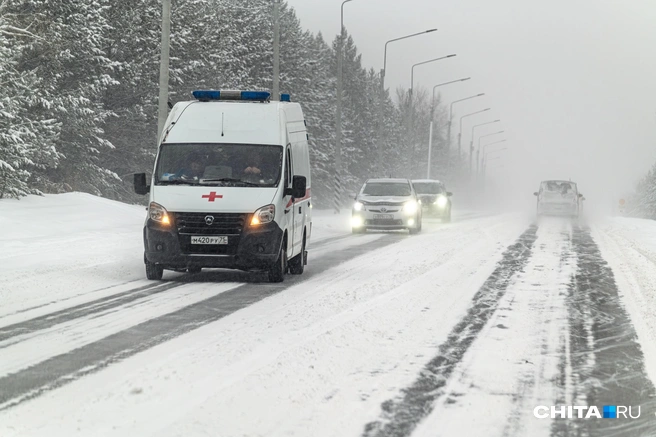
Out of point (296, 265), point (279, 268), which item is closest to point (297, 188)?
point (279, 268)

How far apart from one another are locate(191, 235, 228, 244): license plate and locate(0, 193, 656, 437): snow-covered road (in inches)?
23.3

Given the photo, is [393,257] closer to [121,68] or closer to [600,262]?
[600,262]

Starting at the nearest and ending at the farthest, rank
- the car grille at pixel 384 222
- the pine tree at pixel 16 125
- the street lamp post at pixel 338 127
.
Result: 1. the pine tree at pixel 16 125
2. the car grille at pixel 384 222
3. the street lamp post at pixel 338 127

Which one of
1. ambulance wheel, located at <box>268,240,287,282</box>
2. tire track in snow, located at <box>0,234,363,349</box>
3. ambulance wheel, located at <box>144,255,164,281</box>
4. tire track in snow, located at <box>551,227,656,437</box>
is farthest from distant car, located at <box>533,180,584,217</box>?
Result: ambulance wheel, located at <box>144,255,164,281</box>

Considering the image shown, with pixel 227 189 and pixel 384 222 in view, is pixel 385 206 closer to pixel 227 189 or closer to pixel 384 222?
pixel 384 222

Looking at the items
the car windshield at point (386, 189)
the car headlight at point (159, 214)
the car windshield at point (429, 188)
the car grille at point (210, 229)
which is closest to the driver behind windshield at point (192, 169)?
the car headlight at point (159, 214)

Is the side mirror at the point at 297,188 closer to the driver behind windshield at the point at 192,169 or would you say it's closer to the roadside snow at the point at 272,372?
the driver behind windshield at the point at 192,169

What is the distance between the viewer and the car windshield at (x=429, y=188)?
38188 mm

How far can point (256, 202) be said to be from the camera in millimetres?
13164

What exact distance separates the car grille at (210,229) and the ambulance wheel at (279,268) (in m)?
0.60

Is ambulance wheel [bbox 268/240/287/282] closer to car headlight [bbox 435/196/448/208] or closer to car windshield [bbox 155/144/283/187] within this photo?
car windshield [bbox 155/144/283/187]

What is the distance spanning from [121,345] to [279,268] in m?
5.44

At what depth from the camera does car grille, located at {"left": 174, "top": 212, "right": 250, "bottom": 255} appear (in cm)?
1303

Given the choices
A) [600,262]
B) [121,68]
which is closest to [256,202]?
[600,262]
